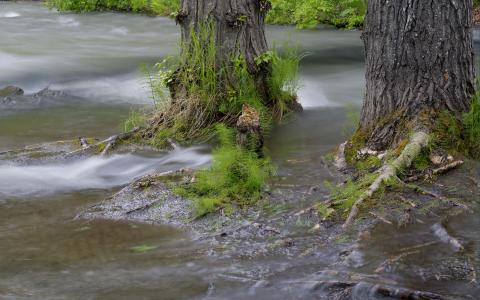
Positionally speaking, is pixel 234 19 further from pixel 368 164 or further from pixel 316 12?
pixel 316 12

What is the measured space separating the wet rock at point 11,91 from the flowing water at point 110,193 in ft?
2.01

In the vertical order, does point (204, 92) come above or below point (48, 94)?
above

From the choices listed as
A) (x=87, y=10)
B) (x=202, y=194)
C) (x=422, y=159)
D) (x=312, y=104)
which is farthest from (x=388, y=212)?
(x=87, y=10)

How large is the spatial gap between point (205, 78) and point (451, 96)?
3020 mm

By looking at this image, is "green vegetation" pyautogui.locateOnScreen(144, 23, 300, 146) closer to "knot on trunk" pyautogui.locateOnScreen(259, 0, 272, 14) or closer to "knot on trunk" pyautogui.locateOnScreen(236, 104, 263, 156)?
"knot on trunk" pyautogui.locateOnScreen(259, 0, 272, 14)

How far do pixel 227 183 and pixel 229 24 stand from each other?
2.96m

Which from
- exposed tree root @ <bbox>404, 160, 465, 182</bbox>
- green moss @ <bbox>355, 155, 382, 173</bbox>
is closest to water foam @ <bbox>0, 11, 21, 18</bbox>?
green moss @ <bbox>355, 155, 382, 173</bbox>

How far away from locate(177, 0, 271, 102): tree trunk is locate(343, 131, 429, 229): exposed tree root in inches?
120

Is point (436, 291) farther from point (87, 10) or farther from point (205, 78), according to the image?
point (87, 10)

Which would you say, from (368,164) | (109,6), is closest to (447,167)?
(368,164)

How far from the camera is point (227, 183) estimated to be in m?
5.68

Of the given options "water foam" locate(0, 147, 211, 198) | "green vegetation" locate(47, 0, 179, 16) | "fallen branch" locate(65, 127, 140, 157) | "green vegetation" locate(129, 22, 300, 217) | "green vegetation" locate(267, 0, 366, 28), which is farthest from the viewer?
"green vegetation" locate(47, 0, 179, 16)

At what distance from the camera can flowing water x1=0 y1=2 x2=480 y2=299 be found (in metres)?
4.17

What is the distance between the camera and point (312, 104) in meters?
10.1
